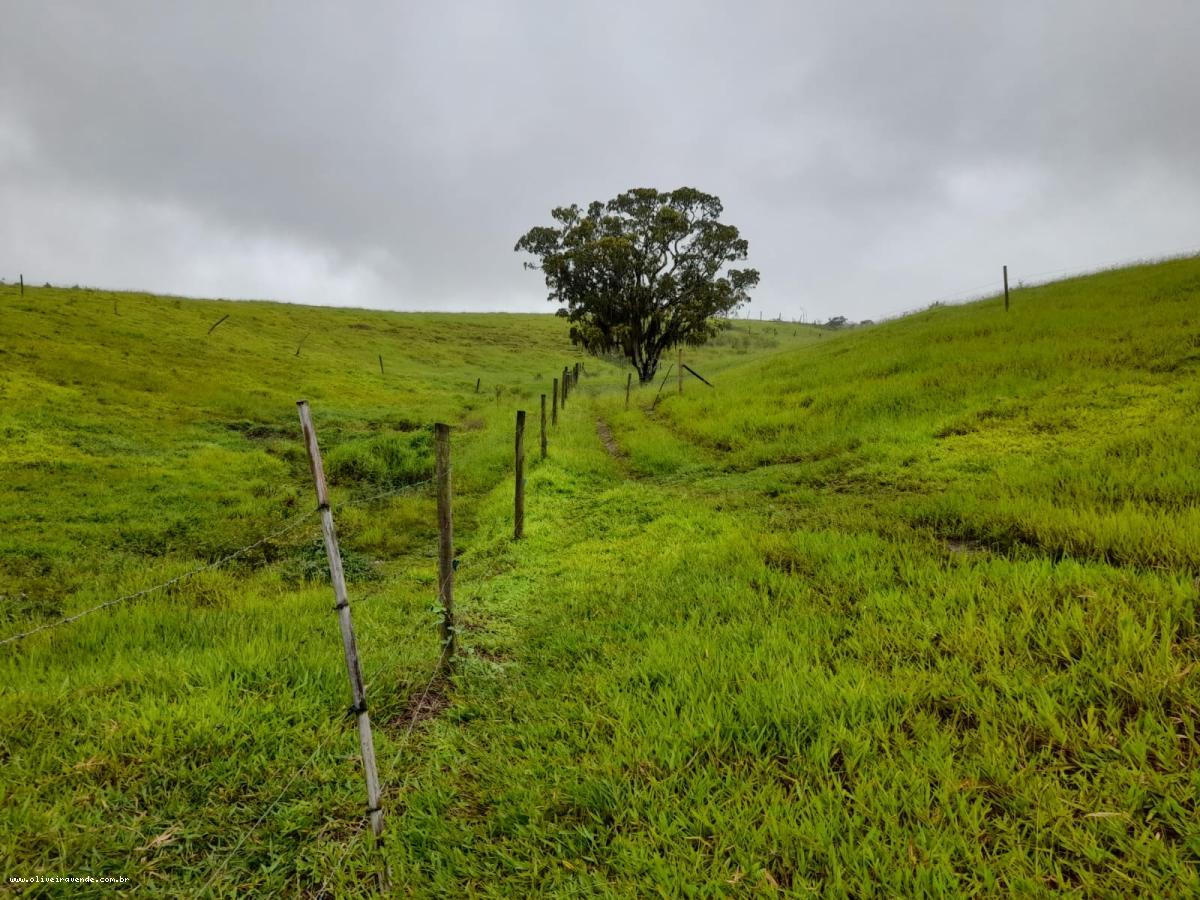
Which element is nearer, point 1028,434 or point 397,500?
point 1028,434

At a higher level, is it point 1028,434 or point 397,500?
point 1028,434

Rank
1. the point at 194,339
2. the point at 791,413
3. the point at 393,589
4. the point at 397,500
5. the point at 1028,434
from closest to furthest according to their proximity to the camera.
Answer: the point at 393,589, the point at 1028,434, the point at 397,500, the point at 791,413, the point at 194,339

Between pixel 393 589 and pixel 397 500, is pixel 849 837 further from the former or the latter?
pixel 397 500

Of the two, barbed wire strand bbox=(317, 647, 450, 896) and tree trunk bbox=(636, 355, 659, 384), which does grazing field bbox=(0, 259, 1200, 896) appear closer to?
barbed wire strand bbox=(317, 647, 450, 896)

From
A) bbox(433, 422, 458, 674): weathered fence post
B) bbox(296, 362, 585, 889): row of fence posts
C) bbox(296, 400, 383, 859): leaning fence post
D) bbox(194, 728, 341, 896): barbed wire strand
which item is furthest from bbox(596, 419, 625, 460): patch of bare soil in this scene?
bbox(296, 400, 383, 859): leaning fence post

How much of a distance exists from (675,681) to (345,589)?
2.47m

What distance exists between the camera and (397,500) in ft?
40.0

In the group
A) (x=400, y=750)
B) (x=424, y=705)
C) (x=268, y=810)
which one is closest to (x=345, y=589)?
(x=400, y=750)

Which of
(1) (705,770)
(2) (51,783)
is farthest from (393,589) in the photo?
(1) (705,770)

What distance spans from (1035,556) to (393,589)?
291 inches

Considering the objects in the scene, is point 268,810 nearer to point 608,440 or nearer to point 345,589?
point 345,589

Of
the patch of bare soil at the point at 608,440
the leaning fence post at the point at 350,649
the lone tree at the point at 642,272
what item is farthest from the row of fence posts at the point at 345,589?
the lone tree at the point at 642,272

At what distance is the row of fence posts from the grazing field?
250 millimetres

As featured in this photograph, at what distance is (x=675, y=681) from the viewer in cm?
398
